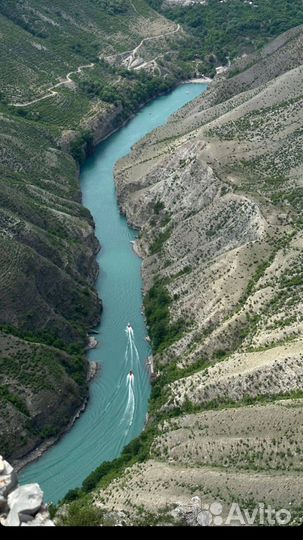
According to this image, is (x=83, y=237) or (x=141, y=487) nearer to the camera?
(x=141, y=487)

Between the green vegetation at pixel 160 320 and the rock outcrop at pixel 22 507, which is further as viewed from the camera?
the green vegetation at pixel 160 320

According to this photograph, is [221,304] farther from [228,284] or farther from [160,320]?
[160,320]

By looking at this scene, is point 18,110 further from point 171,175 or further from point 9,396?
point 9,396

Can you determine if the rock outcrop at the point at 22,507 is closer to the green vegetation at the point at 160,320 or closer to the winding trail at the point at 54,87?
the green vegetation at the point at 160,320

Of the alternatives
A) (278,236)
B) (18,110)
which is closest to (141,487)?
(278,236)

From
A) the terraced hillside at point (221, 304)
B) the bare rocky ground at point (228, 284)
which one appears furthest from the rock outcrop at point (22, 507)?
the bare rocky ground at point (228, 284)

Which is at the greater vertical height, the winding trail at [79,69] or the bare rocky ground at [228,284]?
the winding trail at [79,69]

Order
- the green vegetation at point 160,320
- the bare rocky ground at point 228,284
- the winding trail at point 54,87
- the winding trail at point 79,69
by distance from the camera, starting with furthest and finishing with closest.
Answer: the winding trail at point 79,69 → the winding trail at point 54,87 → the green vegetation at point 160,320 → the bare rocky ground at point 228,284
